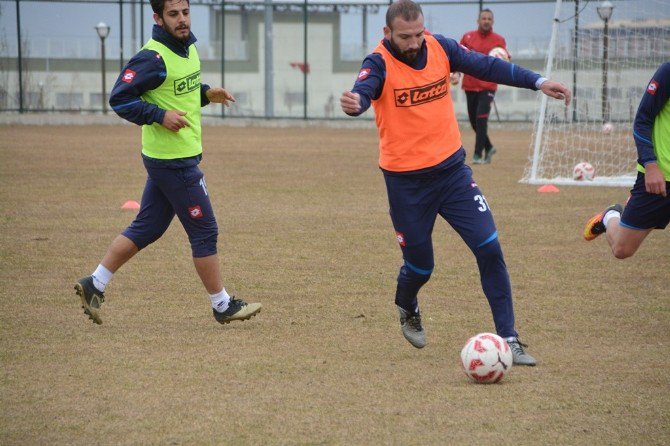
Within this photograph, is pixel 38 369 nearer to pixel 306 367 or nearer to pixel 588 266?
pixel 306 367

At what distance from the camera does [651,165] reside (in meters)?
6.10

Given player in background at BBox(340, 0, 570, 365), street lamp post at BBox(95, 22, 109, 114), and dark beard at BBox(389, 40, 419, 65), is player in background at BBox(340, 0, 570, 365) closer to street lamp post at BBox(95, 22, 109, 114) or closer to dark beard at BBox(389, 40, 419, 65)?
dark beard at BBox(389, 40, 419, 65)

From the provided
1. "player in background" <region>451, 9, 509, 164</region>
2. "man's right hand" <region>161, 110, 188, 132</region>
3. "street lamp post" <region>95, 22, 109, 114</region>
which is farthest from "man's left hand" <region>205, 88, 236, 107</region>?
"street lamp post" <region>95, 22, 109, 114</region>

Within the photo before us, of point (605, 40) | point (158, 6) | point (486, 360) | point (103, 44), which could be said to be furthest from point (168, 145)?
point (103, 44)

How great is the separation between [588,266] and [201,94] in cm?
379

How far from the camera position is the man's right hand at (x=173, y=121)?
6.20 m

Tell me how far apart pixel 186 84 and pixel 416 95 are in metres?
1.60

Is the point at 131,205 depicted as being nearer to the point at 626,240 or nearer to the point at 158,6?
the point at 158,6

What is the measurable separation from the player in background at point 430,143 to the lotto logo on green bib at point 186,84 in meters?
1.32

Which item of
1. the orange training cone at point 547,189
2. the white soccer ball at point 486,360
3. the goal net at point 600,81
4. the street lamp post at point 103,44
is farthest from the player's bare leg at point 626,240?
the street lamp post at point 103,44

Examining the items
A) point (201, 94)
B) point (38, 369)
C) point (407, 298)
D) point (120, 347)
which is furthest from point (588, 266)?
point (38, 369)

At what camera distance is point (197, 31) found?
1228 inches

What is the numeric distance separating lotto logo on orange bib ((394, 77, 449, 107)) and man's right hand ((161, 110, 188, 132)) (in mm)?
1358

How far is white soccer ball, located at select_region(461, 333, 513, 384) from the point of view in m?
5.30
